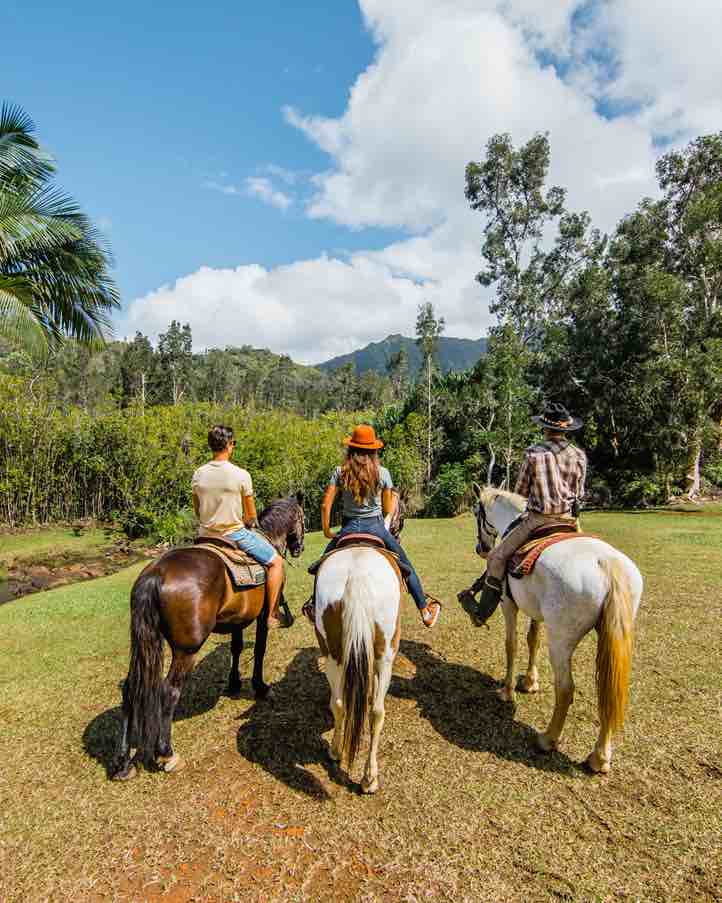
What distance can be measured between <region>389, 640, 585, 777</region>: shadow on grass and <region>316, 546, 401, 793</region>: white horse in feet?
2.88

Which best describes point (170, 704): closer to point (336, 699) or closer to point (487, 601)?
point (336, 699)

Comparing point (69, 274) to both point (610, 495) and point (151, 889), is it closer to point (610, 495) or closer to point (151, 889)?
point (151, 889)

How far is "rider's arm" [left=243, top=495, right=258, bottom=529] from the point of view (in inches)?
153

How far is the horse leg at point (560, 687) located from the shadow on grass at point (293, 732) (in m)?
1.40

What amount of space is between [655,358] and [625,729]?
17.8 meters

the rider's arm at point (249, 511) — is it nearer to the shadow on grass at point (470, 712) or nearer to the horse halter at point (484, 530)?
the shadow on grass at point (470, 712)

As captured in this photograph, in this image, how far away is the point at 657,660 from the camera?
187 inches

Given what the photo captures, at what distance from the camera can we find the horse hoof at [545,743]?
3.34m

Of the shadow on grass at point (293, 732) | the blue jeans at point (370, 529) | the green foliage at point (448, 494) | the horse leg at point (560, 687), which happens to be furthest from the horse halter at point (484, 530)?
the green foliage at point (448, 494)

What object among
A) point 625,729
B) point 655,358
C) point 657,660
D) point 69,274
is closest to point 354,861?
point 625,729

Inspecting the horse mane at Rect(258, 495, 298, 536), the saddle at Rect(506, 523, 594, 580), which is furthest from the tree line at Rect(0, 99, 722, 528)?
the saddle at Rect(506, 523, 594, 580)

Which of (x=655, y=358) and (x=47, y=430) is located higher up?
(x=655, y=358)

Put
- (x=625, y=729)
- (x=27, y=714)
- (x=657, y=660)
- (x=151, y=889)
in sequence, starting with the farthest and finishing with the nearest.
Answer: (x=657, y=660) → (x=27, y=714) → (x=625, y=729) → (x=151, y=889)

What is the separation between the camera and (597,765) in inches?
123
